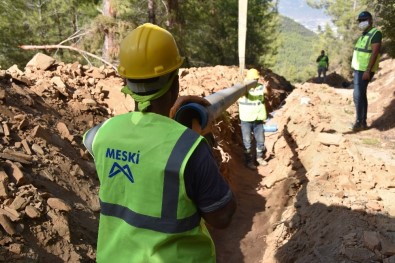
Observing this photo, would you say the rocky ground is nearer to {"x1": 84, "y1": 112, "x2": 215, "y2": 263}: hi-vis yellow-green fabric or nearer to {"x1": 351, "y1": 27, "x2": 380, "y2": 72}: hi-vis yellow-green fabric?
{"x1": 351, "y1": 27, "x2": 380, "y2": 72}: hi-vis yellow-green fabric

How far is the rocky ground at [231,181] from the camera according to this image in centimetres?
319

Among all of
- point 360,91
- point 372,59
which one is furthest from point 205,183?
point 360,91

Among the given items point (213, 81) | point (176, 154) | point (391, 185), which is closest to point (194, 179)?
point (176, 154)

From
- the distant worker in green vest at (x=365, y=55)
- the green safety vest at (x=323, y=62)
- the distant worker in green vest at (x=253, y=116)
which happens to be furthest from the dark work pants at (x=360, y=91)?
the green safety vest at (x=323, y=62)

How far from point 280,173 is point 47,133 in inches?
177

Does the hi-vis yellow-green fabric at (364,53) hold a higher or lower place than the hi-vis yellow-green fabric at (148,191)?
lower

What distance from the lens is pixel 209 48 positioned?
78.8ft

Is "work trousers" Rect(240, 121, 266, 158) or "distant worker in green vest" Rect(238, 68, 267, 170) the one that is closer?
Result: "distant worker in green vest" Rect(238, 68, 267, 170)

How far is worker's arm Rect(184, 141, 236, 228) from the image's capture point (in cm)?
132

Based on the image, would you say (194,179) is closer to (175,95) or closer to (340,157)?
(175,95)

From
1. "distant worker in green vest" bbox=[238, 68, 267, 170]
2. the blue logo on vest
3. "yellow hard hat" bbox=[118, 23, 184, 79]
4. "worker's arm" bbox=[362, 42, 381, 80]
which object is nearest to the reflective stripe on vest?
the blue logo on vest

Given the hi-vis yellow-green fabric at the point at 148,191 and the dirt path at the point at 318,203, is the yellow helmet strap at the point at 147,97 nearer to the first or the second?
the hi-vis yellow-green fabric at the point at 148,191

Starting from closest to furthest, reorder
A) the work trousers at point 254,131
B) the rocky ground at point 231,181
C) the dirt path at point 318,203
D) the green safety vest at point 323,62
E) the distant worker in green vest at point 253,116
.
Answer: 1. the rocky ground at point 231,181
2. the dirt path at point 318,203
3. the distant worker in green vest at point 253,116
4. the work trousers at point 254,131
5. the green safety vest at point 323,62

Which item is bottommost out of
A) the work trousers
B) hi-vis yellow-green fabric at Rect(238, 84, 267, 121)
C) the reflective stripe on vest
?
the work trousers
